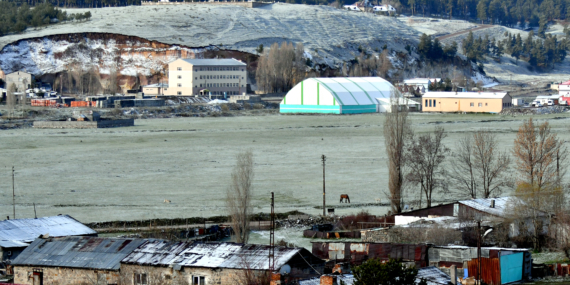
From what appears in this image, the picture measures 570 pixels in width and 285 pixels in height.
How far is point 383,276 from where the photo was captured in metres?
14.2

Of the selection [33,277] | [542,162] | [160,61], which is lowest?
[33,277]

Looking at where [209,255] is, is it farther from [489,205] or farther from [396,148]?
[396,148]

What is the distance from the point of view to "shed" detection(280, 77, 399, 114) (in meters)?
77.3

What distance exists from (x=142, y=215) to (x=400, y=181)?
7414 mm

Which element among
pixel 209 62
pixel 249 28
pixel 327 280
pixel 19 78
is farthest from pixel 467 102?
pixel 327 280

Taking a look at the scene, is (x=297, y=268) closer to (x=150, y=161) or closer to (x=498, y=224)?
(x=498, y=224)

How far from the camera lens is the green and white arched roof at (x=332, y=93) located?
7769 centimetres

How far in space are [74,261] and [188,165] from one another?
847 inches

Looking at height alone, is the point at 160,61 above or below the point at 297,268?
above

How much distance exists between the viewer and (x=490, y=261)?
63.2 feet

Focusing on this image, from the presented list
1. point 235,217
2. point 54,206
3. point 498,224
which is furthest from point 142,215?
point 498,224

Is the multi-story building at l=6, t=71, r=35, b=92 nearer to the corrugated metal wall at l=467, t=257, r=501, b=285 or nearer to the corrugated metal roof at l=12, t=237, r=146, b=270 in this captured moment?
the corrugated metal roof at l=12, t=237, r=146, b=270

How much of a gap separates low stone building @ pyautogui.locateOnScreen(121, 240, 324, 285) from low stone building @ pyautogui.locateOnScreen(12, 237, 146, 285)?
0.35 metres

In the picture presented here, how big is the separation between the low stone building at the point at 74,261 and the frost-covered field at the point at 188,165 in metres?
7.65
